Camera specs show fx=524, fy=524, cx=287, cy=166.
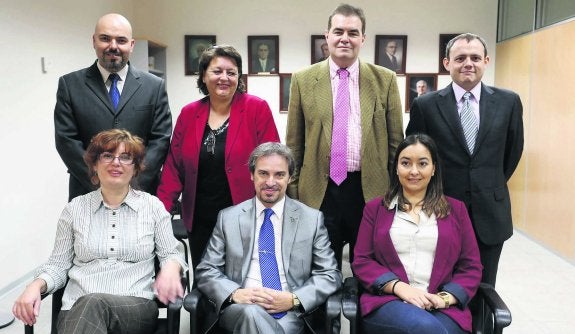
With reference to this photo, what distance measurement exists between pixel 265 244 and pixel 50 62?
9.77ft

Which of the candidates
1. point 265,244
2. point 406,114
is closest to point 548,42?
point 406,114

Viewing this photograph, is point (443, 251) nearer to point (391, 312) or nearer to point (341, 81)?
point (391, 312)

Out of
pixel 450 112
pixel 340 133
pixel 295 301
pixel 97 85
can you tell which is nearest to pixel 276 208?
pixel 295 301

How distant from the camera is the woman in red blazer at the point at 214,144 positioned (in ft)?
8.29

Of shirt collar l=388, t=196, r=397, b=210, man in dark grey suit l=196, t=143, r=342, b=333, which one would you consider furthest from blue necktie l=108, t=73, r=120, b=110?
shirt collar l=388, t=196, r=397, b=210

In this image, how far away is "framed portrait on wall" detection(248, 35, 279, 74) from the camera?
20.9 ft

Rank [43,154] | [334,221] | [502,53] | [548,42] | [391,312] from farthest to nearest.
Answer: [502,53] → [548,42] → [43,154] → [334,221] → [391,312]

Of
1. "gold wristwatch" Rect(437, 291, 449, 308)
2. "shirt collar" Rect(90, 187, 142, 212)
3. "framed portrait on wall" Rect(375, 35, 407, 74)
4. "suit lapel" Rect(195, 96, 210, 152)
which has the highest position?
"framed portrait on wall" Rect(375, 35, 407, 74)

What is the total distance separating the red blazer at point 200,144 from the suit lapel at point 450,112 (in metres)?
0.81

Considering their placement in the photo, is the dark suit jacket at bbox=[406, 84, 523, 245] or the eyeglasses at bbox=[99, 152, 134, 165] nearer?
the eyeglasses at bbox=[99, 152, 134, 165]

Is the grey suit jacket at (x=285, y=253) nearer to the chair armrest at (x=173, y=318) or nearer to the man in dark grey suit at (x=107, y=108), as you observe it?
the chair armrest at (x=173, y=318)

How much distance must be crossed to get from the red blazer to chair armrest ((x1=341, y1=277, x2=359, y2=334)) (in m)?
0.71

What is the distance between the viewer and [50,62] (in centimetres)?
425

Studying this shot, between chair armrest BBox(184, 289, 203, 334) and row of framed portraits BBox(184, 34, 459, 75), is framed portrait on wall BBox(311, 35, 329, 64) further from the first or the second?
chair armrest BBox(184, 289, 203, 334)
